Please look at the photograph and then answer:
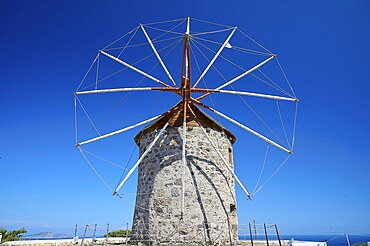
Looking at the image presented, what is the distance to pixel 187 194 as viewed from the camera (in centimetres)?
1127

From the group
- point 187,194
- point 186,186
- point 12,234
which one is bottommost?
point 12,234

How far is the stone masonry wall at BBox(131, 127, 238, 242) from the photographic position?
1086cm

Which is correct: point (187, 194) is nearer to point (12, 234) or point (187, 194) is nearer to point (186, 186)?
point (186, 186)

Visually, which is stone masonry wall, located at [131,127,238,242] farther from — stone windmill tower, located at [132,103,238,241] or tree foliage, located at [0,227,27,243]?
tree foliage, located at [0,227,27,243]

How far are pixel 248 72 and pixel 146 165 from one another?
6319 millimetres

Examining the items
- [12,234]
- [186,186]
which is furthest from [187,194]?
[12,234]

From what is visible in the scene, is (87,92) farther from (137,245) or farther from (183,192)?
(137,245)

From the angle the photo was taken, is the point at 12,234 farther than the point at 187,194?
Yes

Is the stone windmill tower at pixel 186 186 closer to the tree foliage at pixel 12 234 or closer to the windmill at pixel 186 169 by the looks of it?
the windmill at pixel 186 169

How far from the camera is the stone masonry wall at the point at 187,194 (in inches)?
428

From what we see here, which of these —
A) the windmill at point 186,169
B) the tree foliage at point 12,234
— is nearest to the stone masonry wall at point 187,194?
the windmill at point 186,169

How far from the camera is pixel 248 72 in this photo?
1305 centimetres

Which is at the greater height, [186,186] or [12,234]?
[186,186]

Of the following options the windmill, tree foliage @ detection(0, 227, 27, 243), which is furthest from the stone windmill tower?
tree foliage @ detection(0, 227, 27, 243)
